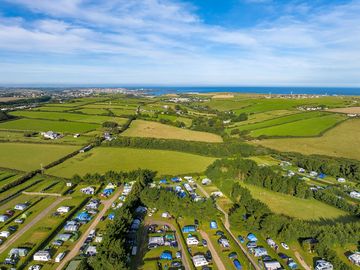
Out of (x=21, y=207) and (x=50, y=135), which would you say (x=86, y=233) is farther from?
(x=50, y=135)

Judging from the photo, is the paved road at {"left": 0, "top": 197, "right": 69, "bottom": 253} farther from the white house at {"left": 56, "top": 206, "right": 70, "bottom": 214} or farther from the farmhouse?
the farmhouse

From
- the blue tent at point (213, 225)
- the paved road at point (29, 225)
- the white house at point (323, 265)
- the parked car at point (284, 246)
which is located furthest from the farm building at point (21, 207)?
the white house at point (323, 265)

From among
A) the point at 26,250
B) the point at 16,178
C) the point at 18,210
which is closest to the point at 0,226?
the point at 18,210

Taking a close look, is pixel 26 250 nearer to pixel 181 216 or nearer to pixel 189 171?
pixel 181 216

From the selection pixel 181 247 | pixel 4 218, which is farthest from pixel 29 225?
pixel 181 247

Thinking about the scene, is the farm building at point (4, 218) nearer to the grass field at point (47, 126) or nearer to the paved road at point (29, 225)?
the paved road at point (29, 225)

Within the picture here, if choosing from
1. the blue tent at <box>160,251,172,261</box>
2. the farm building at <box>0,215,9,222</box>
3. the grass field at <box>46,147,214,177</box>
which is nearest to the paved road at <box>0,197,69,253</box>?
the farm building at <box>0,215,9,222</box>
